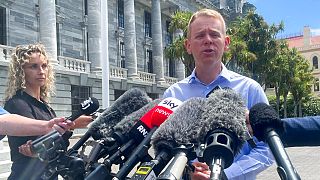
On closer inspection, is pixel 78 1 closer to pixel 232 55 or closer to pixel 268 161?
pixel 232 55

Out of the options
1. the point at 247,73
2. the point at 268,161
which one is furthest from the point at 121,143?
the point at 247,73

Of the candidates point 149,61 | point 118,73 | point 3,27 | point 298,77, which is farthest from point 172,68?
point 3,27

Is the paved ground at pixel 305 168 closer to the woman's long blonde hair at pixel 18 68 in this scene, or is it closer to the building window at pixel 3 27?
the woman's long blonde hair at pixel 18 68

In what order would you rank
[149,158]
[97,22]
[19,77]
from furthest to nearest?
[97,22], [19,77], [149,158]

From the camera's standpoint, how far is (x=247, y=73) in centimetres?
2964

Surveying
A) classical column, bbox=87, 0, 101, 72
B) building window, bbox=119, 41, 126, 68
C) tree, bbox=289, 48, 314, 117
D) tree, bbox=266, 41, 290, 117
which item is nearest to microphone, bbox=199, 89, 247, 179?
classical column, bbox=87, 0, 101, 72

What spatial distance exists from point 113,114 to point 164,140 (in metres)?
0.80

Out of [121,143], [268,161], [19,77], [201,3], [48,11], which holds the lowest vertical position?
[268,161]

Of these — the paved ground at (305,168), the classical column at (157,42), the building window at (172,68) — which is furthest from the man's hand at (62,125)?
the building window at (172,68)

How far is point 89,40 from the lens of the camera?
80.9ft

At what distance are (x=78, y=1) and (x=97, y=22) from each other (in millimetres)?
2458

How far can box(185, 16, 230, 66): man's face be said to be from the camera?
2.28 metres

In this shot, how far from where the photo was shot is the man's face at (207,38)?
228 centimetres

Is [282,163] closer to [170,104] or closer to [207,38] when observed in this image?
[170,104]
